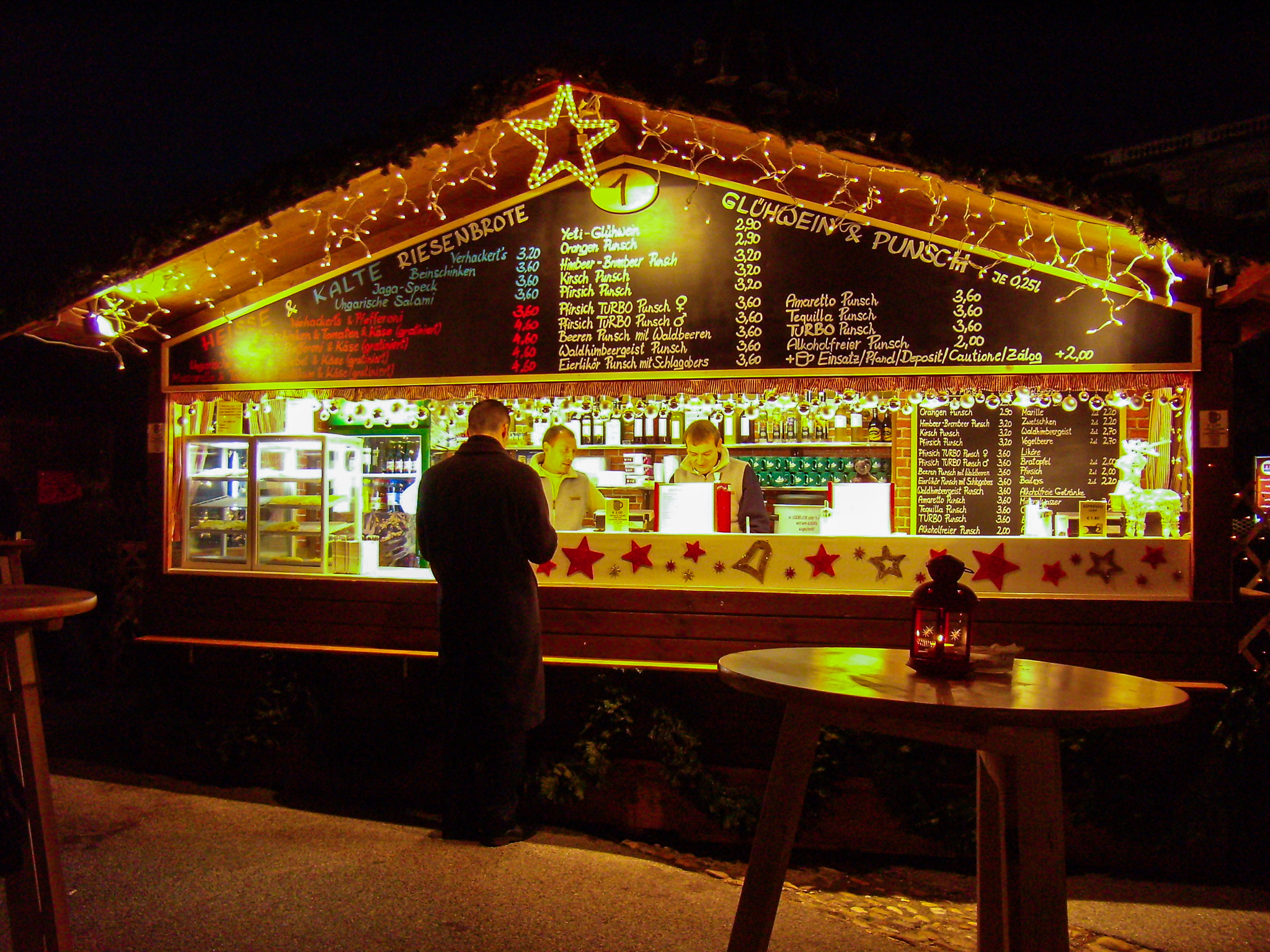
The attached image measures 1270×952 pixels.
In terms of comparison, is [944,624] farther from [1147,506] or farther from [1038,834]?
[1147,506]

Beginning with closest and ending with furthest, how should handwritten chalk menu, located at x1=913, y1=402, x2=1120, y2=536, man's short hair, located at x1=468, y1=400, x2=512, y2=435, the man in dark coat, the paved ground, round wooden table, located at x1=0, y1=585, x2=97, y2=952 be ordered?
round wooden table, located at x1=0, y1=585, x2=97, y2=952, the paved ground, the man in dark coat, man's short hair, located at x1=468, y1=400, x2=512, y2=435, handwritten chalk menu, located at x1=913, y1=402, x2=1120, y2=536

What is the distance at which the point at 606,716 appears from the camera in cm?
482

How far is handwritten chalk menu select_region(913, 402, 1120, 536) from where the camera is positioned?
7.94m

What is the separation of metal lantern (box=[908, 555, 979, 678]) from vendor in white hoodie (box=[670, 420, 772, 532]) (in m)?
3.39

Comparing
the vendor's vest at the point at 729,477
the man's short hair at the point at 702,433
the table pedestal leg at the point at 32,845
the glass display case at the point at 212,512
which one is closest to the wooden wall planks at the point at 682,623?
the glass display case at the point at 212,512

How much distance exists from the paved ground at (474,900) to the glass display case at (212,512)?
1.82 meters

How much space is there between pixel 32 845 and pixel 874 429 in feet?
24.8

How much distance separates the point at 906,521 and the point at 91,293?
22.4 feet

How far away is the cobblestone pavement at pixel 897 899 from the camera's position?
359 cm

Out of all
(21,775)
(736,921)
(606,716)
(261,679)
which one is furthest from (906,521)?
(21,775)

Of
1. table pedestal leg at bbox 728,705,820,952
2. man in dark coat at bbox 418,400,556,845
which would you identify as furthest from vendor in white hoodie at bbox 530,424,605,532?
table pedestal leg at bbox 728,705,820,952

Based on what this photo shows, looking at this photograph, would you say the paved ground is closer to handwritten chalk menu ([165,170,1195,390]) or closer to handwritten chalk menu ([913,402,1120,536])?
handwritten chalk menu ([165,170,1195,390])

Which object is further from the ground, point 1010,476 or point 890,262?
point 890,262

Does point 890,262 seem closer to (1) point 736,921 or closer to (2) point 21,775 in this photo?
(1) point 736,921
